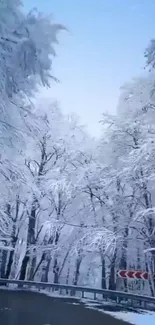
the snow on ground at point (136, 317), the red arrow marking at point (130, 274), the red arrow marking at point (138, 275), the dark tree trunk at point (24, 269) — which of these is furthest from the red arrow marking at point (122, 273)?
the dark tree trunk at point (24, 269)

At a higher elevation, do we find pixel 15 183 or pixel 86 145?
pixel 86 145

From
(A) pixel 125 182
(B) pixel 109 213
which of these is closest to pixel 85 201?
(B) pixel 109 213

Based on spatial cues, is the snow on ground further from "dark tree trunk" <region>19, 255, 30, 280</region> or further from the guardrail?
"dark tree trunk" <region>19, 255, 30, 280</region>

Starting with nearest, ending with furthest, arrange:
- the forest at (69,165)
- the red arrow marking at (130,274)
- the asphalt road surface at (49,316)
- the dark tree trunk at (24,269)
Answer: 1. the forest at (69,165)
2. the asphalt road surface at (49,316)
3. the red arrow marking at (130,274)
4. the dark tree trunk at (24,269)

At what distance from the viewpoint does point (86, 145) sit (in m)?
24.1

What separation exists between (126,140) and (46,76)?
432 inches

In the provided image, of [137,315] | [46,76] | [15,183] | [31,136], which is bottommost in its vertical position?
[137,315]

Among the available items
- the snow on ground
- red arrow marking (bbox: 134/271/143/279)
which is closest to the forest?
red arrow marking (bbox: 134/271/143/279)

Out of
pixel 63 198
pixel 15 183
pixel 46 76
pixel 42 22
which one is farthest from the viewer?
pixel 63 198

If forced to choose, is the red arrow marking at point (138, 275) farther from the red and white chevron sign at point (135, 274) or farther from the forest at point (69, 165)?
the forest at point (69, 165)

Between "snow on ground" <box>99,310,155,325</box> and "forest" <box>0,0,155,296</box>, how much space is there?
2.39 meters

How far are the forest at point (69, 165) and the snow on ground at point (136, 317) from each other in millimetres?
2387

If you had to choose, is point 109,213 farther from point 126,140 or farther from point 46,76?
point 46,76

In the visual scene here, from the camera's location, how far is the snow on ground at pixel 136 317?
947 cm
